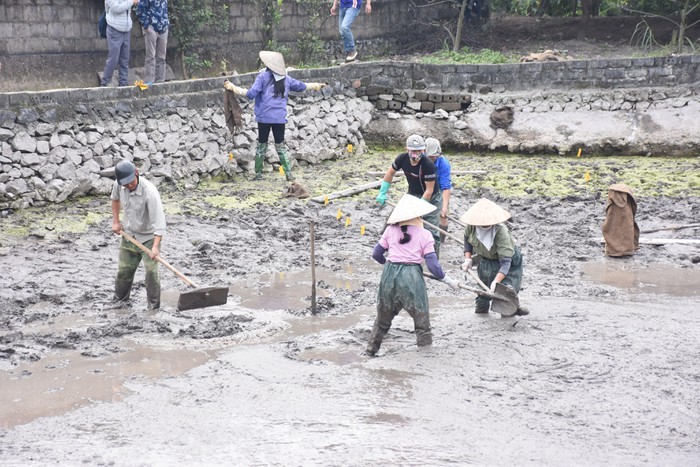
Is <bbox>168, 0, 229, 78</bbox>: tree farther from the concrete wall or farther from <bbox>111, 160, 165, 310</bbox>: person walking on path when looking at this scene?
<bbox>111, 160, 165, 310</bbox>: person walking on path

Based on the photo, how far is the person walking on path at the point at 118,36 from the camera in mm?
14109

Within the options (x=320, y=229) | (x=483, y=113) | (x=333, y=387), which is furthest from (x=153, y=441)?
(x=483, y=113)

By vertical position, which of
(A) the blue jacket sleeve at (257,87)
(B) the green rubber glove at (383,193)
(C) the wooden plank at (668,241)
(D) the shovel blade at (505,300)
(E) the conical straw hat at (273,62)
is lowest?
(C) the wooden plank at (668,241)

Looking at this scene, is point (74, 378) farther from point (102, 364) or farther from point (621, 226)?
point (621, 226)

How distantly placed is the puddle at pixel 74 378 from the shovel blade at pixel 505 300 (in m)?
2.82

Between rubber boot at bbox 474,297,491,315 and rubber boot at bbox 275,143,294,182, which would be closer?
rubber boot at bbox 474,297,491,315

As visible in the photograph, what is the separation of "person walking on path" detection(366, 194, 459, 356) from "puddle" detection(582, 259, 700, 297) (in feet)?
11.2

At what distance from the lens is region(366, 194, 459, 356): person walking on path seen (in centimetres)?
818

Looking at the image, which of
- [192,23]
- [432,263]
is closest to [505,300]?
[432,263]

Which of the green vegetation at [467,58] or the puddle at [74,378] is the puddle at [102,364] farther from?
the green vegetation at [467,58]

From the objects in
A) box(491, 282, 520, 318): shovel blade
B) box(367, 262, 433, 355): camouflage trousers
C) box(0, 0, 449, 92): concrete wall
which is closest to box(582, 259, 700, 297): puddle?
box(491, 282, 520, 318): shovel blade

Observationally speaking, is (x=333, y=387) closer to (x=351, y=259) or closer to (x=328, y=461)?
(x=328, y=461)

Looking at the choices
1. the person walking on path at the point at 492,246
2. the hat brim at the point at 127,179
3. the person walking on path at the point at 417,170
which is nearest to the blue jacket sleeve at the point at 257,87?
the person walking on path at the point at 417,170

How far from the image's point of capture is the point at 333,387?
7.54m
